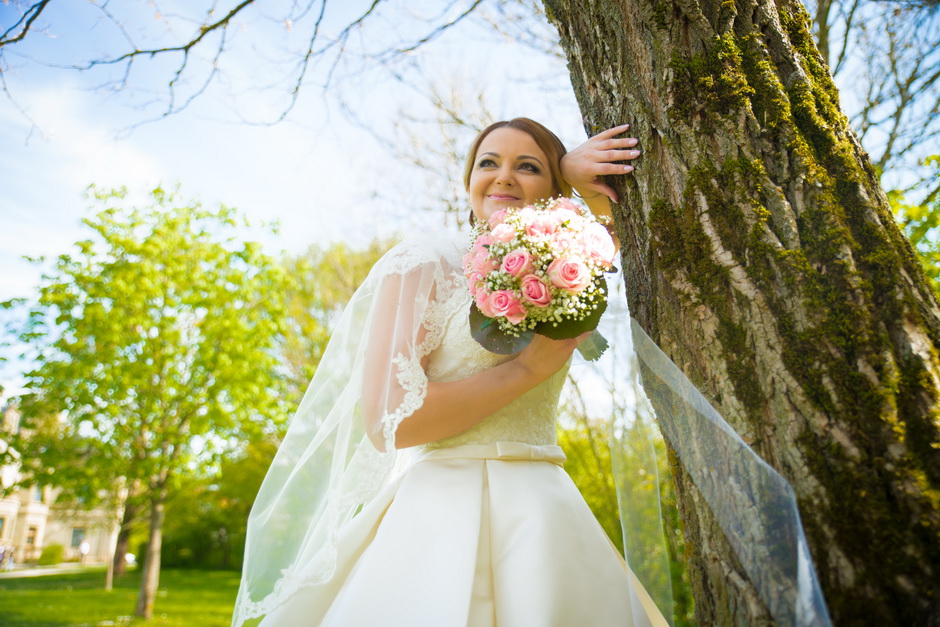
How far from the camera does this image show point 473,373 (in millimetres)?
2121

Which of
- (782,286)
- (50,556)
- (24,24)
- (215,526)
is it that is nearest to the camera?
(782,286)

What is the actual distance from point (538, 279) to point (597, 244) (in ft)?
0.84

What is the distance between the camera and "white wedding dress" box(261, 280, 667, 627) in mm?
1748

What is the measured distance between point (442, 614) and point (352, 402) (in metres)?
0.91

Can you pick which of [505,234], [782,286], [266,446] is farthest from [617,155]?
[266,446]

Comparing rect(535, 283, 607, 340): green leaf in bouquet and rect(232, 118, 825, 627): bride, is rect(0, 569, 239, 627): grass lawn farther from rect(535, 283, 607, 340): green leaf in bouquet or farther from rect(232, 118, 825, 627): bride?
rect(535, 283, 607, 340): green leaf in bouquet

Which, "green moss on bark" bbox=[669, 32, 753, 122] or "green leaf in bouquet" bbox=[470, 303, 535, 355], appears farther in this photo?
"green leaf in bouquet" bbox=[470, 303, 535, 355]

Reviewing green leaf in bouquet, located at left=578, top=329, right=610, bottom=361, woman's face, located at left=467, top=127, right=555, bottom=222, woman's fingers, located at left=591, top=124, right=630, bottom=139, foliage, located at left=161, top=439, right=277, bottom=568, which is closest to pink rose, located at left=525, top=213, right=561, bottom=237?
woman's fingers, located at left=591, top=124, right=630, bottom=139

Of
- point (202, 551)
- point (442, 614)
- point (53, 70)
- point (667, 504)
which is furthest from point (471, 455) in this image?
point (202, 551)

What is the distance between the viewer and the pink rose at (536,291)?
1811mm

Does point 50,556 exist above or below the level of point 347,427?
below

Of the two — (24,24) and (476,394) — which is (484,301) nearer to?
(476,394)

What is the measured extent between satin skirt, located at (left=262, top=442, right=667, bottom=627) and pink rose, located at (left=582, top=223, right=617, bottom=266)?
736 millimetres

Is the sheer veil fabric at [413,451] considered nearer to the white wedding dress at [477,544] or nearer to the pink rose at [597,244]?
the white wedding dress at [477,544]
